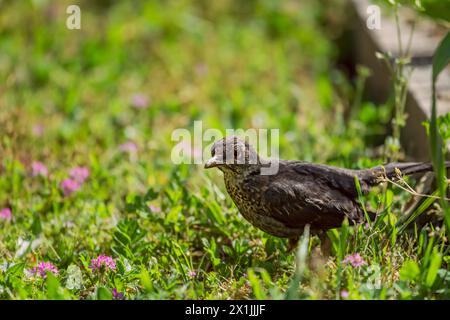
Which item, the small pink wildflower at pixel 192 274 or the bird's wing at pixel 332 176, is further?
the bird's wing at pixel 332 176

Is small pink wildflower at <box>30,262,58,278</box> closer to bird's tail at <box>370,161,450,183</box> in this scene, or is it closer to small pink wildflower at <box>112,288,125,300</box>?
small pink wildflower at <box>112,288,125,300</box>

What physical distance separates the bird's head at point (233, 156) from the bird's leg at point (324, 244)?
480 millimetres

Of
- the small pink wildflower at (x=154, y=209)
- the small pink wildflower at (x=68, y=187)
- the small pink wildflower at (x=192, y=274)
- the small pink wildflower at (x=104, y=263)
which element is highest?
the small pink wildflower at (x=68, y=187)

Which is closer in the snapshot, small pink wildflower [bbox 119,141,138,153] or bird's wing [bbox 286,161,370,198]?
bird's wing [bbox 286,161,370,198]

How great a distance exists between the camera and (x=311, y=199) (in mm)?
3863

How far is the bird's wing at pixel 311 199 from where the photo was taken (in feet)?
12.6

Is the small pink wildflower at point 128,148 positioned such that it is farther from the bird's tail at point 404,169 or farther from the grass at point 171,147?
the bird's tail at point 404,169

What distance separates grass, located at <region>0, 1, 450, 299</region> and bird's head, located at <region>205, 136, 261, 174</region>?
412 mm

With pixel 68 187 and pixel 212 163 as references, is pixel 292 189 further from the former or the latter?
pixel 68 187

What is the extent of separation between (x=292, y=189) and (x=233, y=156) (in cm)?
34

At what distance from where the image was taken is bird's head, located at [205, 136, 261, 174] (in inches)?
154

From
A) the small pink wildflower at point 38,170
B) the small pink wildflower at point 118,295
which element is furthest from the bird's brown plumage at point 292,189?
the small pink wildflower at point 38,170

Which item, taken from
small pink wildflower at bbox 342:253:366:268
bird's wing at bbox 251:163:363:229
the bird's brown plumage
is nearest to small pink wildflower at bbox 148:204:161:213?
the bird's brown plumage

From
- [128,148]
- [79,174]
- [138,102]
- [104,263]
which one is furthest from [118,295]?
[138,102]
